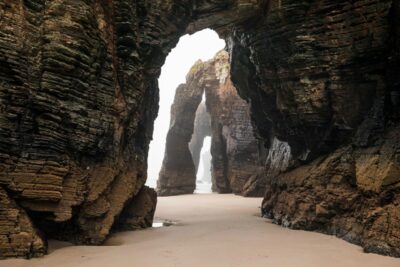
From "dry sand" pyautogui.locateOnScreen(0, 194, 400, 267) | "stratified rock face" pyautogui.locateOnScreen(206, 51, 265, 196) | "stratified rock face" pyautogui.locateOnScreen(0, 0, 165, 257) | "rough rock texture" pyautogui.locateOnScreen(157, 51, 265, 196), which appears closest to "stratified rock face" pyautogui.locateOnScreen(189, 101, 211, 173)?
"rough rock texture" pyautogui.locateOnScreen(157, 51, 265, 196)

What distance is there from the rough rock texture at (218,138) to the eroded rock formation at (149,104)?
55.9ft

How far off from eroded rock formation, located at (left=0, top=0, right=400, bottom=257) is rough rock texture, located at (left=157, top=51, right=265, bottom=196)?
17.0 meters

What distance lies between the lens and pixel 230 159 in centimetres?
3450

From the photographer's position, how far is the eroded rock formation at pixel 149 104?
877cm

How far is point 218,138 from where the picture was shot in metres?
37.8

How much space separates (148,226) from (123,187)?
2.75 m

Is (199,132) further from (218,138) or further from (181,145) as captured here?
(218,138)

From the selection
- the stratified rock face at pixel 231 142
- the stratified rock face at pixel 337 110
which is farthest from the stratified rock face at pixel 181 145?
the stratified rock face at pixel 337 110

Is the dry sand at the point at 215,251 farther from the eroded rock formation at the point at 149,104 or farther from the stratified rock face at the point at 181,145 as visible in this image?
the stratified rock face at the point at 181,145

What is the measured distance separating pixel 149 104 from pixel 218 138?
73.4 ft

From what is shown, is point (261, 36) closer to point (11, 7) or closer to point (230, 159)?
point (11, 7)

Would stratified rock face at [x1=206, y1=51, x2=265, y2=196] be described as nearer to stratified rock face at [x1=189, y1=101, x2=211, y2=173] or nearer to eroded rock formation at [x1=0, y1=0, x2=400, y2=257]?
eroded rock formation at [x1=0, y1=0, x2=400, y2=257]

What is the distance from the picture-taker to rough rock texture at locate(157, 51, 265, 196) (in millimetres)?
32906

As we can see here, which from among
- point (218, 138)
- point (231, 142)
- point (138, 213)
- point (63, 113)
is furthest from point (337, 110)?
point (218, 138)
